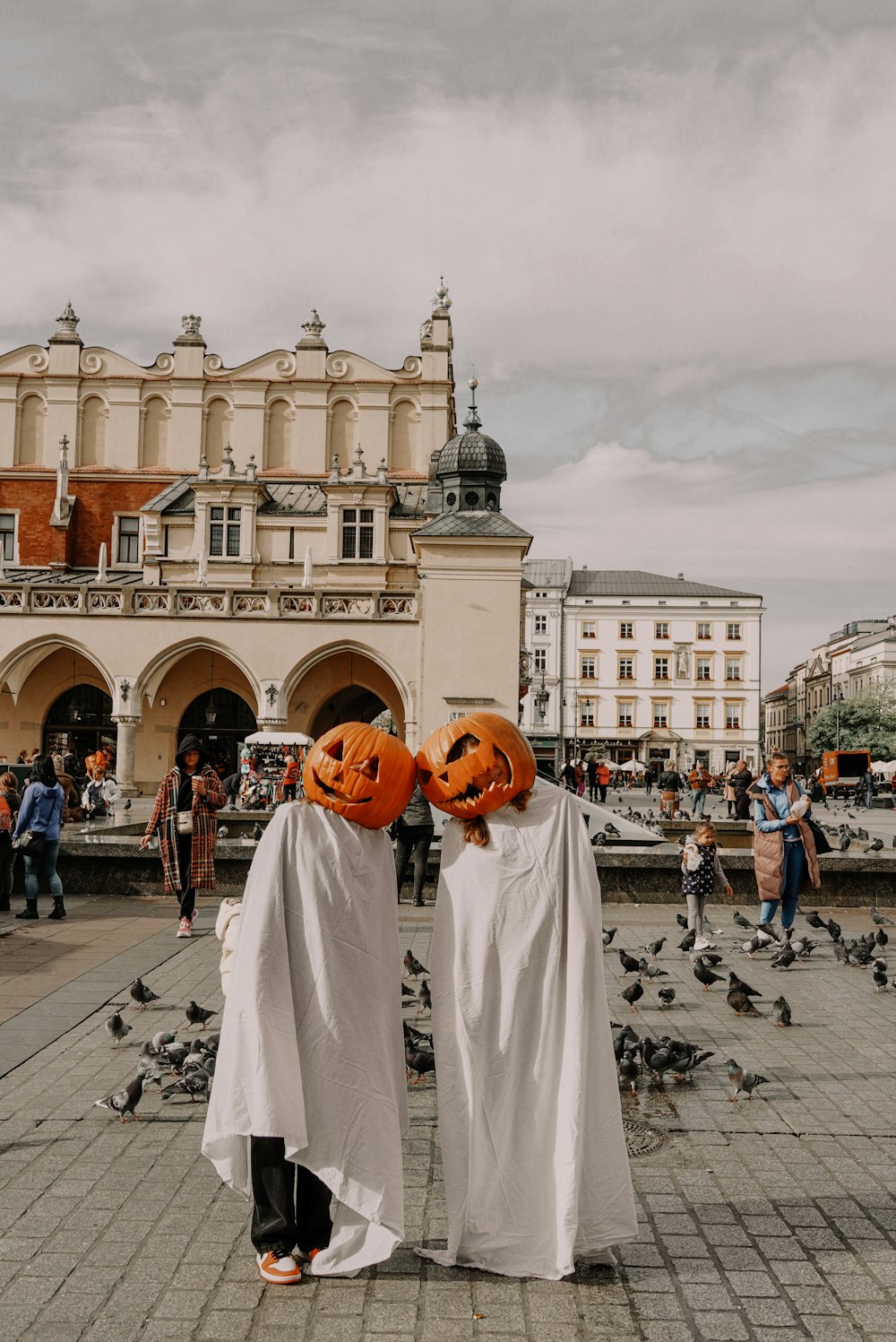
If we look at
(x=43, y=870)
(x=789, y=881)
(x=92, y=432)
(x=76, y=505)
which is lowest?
(x=43, y=870)

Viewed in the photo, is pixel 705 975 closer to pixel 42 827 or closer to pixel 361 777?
pixel 361 777

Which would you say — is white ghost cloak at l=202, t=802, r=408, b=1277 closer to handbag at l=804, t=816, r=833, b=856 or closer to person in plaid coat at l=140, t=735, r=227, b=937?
person in plaid coat at l=140, t=735, r=227, b=937

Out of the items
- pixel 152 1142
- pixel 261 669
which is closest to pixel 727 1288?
pixel 152 1142

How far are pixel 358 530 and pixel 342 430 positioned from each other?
4.78 m

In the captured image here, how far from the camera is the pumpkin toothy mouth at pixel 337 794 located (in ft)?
11.5

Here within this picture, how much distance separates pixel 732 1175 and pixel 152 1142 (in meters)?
2.32

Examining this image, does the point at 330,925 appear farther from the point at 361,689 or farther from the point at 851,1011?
the point at 361,689

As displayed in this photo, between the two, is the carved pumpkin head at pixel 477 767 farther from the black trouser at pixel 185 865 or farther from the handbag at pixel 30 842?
the handbag at pixel 30 842

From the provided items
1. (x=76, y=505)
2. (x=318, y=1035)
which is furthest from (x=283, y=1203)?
(x=76, y=505)

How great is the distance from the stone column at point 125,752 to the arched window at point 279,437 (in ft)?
36.2

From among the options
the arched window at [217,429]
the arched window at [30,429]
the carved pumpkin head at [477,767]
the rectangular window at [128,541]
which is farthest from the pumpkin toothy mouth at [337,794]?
the arched window at [30,429]

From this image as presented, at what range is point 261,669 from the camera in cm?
3216

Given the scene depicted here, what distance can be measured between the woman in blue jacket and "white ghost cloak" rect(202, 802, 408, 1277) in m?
8.16

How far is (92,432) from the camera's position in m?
39.8
